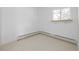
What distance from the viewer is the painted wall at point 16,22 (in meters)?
1.78

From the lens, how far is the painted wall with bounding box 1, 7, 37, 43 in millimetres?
1776

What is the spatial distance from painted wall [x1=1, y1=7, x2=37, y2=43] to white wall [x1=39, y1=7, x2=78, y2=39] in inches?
6.1

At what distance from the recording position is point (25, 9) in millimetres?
1791

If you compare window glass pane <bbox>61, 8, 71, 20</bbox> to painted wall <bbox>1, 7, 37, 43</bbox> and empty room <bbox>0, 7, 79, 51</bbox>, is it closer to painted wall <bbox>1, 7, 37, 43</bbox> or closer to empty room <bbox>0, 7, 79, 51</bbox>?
empty room <bbox>0, 7, 79, 51</bbox>

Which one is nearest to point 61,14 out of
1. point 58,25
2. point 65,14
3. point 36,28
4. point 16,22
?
point 65,14

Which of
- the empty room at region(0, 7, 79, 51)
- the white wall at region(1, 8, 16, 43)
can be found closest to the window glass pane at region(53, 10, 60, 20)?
the empty room at region(0, 7, 79, 51)

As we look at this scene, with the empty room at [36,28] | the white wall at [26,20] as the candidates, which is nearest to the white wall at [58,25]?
the empty room at [36,28]

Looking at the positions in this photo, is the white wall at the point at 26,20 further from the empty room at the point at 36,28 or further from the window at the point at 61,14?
the window at the point at 61,14

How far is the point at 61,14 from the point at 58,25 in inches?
7.6

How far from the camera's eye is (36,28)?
1.80 meters
